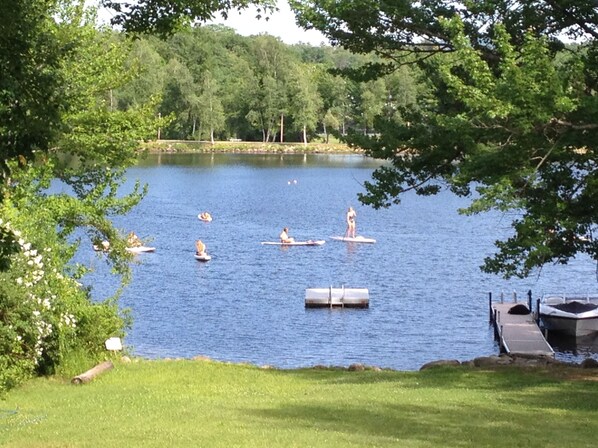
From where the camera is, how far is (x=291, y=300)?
1373 inches

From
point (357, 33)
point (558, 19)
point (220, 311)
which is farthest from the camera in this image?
point (220, 311)

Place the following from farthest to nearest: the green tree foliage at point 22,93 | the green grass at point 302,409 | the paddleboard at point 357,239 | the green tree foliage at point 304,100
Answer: the green tree foliage at point 304,100
the paddleboard at point 357,239
the green grass at point 302,409
the green tree foliage at point 22,93

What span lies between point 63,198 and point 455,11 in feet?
32.8

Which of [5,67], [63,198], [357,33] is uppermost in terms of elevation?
[357,33]

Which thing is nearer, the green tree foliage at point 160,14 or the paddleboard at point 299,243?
the green tree foliage at point 160,14

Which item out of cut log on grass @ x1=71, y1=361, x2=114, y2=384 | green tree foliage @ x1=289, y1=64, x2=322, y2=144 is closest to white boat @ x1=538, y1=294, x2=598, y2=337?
cut log on grass @ x1=71, y1=361, x2=114, y2=384

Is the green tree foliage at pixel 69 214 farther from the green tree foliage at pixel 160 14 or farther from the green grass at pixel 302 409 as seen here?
the green tree foliage at pixel 160 14

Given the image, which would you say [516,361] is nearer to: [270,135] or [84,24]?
[84,24]

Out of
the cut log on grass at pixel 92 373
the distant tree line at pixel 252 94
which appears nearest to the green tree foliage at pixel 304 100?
the distant tree line at pixel 252 94

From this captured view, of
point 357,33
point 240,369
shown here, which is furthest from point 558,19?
point 240,369

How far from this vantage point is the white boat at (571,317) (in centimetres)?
3142

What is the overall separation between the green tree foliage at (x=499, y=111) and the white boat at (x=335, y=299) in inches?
608

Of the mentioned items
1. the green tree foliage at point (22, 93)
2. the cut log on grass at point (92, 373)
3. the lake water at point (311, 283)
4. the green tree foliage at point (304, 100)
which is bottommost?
the lake water at point (311, 283)

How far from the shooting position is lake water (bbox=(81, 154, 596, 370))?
2816cm
